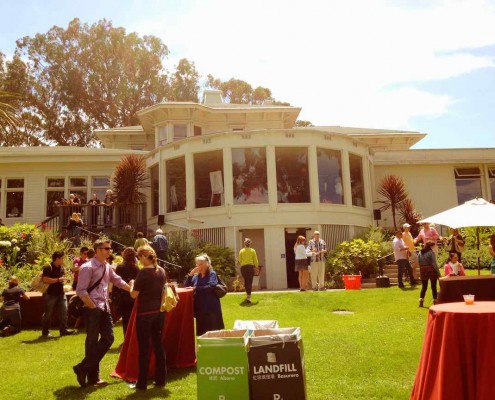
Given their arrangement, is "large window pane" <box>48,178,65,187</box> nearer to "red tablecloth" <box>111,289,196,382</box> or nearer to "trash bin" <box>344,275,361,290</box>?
"trash bin" <box>344,275,361,290</box>

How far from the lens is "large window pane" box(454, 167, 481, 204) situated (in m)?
24.7

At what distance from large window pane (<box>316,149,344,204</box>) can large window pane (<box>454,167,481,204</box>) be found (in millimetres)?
8899

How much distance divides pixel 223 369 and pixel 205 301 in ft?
8.59

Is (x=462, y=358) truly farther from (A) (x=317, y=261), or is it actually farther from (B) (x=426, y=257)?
(A) (x=317, y=261)

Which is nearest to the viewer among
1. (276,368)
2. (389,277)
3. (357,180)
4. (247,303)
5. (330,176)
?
(276,368)

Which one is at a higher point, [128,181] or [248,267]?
[128,181]

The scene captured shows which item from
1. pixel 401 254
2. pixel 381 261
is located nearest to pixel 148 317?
pixel 401 254

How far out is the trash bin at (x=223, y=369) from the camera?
173 inches

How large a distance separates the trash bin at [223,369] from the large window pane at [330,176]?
49.2 feet

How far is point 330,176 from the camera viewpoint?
19.6m

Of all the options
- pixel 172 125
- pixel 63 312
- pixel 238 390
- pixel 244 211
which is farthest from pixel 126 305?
pixel 172 125

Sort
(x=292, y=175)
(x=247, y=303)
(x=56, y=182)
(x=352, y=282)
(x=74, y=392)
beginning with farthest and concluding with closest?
(x=56, y=182), (x=292, y=175), (x=352, y=282), (x=247, y=303), (x=74, y=392)

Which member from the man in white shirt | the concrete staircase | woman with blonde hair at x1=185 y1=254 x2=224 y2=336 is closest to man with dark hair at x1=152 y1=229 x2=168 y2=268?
the concrete staircase

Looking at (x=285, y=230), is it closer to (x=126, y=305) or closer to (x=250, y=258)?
(x=250, y=258)
